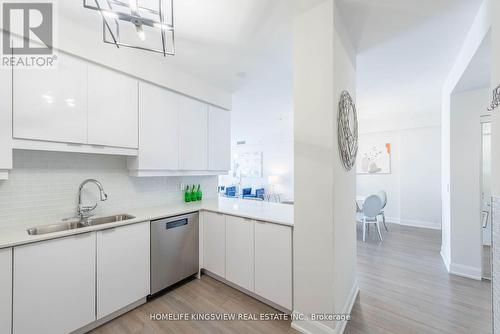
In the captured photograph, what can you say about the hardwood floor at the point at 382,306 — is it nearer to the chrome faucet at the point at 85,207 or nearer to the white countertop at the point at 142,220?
the white countertop at the point at 142,220

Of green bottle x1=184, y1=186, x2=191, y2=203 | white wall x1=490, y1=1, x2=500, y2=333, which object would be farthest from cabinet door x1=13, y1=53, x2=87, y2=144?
white wall x1=490, y1=1, x2=500, y2=333

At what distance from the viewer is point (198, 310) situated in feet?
6.33

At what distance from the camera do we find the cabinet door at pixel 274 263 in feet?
5.84

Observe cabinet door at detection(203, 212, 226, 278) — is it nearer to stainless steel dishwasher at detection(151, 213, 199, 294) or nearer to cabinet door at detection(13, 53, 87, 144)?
stainless steel dishwasher at detection(151, 213, 199, 294)

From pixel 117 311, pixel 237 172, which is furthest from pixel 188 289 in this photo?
pixel 237 172

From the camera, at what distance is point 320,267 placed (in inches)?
61.6

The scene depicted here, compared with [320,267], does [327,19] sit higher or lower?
higher

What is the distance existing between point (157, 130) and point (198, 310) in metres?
1.92

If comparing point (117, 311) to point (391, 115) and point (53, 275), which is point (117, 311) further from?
point (391, 115)

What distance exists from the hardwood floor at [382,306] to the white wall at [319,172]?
1.30 feet

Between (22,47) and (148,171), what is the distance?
4.41 ft

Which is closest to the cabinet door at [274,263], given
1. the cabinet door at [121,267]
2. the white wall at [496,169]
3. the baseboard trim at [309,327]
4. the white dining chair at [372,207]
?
the baseboard trim at [309,327]

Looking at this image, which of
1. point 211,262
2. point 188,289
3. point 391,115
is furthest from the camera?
point 391,115

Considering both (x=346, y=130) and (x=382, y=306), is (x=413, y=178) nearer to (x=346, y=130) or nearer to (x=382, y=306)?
(x=382, y=306)
